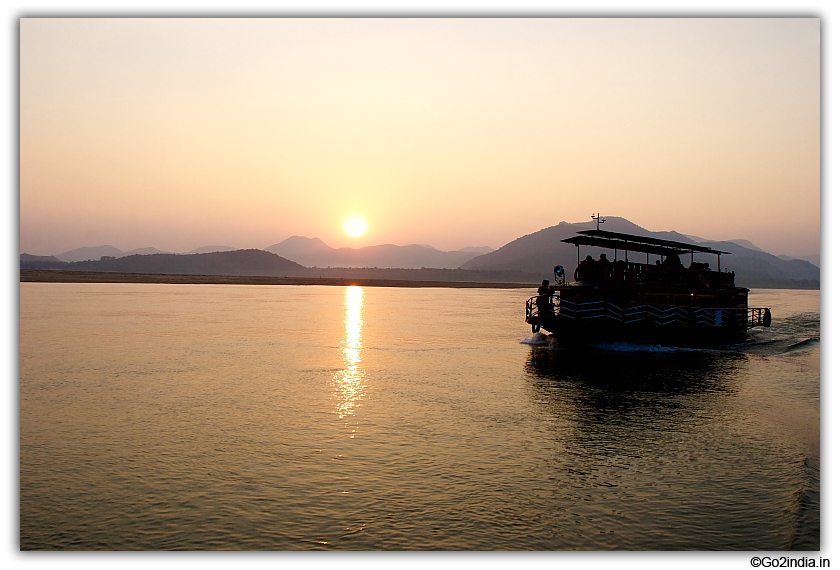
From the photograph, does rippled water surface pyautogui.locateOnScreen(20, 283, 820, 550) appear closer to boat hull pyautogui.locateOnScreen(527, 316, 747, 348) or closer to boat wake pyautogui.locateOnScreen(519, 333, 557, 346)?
boat hull pyautogui.locateOnScreen(527, 316, 747, 348)

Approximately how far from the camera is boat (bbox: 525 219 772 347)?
1502 inches

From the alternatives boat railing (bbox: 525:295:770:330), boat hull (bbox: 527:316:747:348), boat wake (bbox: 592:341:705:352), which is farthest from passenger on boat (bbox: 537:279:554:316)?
boat wake (bbox: 592:341:705:352)

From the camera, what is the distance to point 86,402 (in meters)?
20.5

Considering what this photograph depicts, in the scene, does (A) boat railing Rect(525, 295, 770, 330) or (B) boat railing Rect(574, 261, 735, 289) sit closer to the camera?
(A) boat railing Rect(525, 295, 770, 330)

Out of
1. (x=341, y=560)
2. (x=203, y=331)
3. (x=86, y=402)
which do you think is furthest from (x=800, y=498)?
(x=203, y=331)

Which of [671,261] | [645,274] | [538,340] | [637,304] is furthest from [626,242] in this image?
[538,340]

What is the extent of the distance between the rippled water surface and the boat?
640 centimetres

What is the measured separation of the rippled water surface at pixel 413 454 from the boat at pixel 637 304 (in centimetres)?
640

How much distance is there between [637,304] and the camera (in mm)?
38969

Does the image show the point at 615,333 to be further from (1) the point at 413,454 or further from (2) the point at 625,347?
(1) the point at 413,454

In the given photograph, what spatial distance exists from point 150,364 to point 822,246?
2786cm

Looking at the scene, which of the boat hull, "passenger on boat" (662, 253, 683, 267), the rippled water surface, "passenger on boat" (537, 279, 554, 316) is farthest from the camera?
"passenger on boat" (662, 253, 683, 267)

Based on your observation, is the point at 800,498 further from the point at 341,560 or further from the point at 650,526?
the point at 341,560

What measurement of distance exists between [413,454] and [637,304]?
91.9 feet
